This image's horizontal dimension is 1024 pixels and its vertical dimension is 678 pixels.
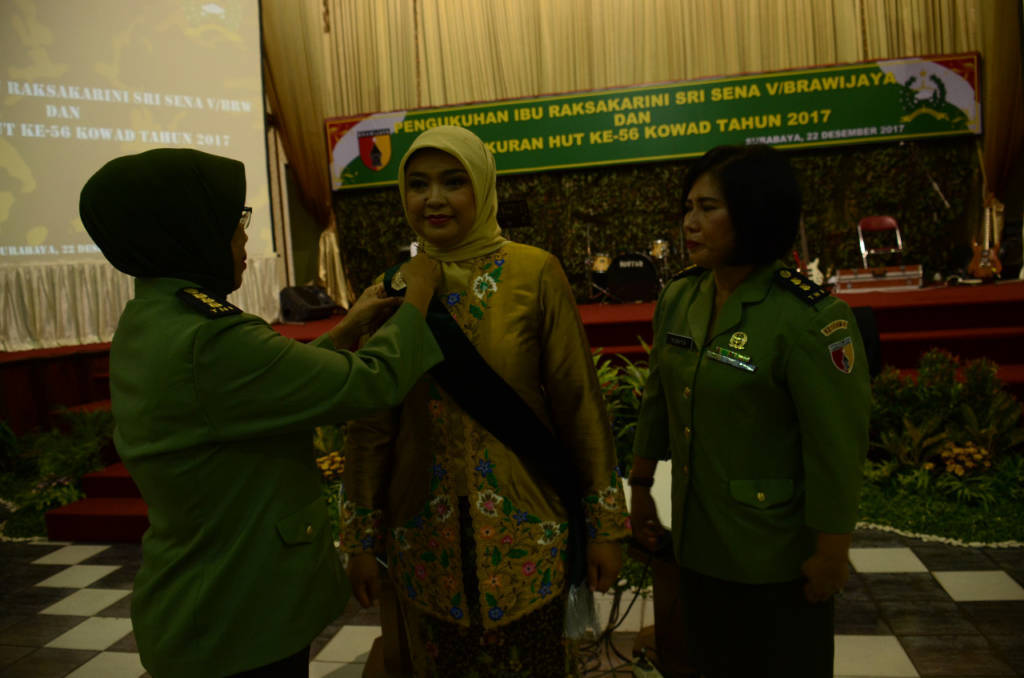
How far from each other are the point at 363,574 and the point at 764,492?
791 mm

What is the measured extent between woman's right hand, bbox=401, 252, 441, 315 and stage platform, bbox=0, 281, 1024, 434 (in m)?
3.74

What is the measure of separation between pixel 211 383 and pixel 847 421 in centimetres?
101

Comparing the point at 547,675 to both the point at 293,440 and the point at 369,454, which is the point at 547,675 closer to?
the point at 369,454

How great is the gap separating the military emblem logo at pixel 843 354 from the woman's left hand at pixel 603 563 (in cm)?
55

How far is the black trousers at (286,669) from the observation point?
1.10 m

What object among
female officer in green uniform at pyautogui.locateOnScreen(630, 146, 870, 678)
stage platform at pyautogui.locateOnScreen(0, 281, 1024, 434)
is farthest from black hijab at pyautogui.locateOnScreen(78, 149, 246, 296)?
stage platform at pyautogui.locateOnScreen(0, 281, 1024, 434)

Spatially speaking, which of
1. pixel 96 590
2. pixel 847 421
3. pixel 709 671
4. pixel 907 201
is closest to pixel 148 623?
pixel 709 671

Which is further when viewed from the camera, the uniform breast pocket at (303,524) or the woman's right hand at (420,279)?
the woman's right hand at (420,279)

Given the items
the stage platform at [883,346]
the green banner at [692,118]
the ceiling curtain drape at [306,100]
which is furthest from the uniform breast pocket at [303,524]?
the ceiling curtain drape at [306,100]

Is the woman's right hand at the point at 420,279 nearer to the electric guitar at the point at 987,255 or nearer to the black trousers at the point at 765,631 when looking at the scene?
the black trousers at the point at 765,631

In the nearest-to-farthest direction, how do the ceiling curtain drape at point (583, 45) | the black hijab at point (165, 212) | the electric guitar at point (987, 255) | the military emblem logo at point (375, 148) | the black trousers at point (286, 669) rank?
the black hijab at point (165, 212)
the black trousers at point (286, 669)
the electric guitar at point (987, 255)
the ceiling curtain drape at point (583, 45)
the military emblem logo at point (375, 148)

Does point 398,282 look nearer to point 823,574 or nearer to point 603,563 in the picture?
point 603,563

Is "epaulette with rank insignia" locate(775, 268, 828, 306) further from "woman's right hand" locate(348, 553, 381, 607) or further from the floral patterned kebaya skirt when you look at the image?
"woman's right hand" locate(348, 553, 381, 607)

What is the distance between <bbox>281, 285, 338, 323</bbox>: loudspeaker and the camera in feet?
22.7
